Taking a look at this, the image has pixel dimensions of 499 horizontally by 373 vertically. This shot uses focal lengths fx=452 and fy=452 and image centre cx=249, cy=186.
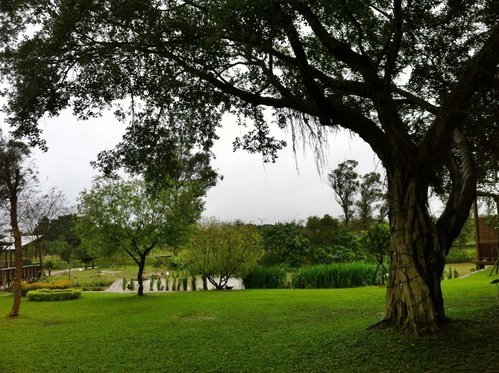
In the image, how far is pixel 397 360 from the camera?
5.23m

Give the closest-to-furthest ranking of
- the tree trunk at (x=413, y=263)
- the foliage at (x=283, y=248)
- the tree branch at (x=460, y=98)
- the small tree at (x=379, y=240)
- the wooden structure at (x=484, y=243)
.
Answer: the tree branch at (x=460, y=98) → the tree trunk at (x=413, y=263) → the small tree at (x=379, y=240) → the wooden structure at (x=484, y=243) → the foliage at (x=283, y=248)

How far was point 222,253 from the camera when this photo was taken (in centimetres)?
1788

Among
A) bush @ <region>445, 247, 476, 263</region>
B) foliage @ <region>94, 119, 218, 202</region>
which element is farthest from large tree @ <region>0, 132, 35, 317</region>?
bush @ <region>445, 247, 476, 263</region>

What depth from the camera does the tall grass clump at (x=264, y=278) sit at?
18.6 meters

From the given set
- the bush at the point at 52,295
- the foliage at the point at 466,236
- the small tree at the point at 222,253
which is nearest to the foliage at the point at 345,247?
the small tree at the point at 222,253

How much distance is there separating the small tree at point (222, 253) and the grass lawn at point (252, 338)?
17.9 feet

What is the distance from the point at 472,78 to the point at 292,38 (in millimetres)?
2256

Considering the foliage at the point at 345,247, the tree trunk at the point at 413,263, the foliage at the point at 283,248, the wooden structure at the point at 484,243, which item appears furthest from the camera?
the foliage at the point at 345,247

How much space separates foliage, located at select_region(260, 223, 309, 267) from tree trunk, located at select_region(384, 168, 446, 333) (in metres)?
14.8

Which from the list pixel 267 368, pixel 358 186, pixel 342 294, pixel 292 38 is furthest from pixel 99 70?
pixel 358 186

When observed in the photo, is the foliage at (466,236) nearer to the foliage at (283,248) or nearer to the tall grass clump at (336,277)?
the foliage at (283,248)

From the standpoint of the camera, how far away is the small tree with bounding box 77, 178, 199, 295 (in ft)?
52.4

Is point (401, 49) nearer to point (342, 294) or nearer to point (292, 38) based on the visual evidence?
point (292, 38)

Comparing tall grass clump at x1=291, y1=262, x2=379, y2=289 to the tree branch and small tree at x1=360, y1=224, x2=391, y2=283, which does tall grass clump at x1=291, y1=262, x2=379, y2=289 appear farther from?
the tree branch
